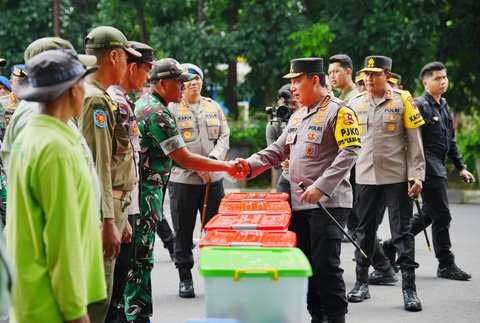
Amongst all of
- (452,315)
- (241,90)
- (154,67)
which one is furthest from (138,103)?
(241,90)

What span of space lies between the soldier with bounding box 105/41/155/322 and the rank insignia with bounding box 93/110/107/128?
0.34 meters

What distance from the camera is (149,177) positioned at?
18.9 feet

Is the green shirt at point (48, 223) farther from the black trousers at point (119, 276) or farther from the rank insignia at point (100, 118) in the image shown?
the black trousers at point (119, 276)

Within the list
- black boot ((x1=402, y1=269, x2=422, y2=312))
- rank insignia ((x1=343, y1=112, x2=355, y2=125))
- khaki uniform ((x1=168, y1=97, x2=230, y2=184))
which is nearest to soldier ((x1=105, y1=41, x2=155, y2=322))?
rank insignia ((x1=343, y1=112, x2=355, y2=125))

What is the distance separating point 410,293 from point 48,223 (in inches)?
170

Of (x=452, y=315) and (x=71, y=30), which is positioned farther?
(x=71, y=30)

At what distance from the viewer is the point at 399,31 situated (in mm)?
17031

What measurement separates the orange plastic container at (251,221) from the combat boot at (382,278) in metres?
2.98

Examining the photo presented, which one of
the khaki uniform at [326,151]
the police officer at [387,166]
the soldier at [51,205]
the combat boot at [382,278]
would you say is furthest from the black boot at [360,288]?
the soldier at [51,205]

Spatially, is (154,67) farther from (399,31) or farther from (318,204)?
(399,31)

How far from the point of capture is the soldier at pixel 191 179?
24.4 ft

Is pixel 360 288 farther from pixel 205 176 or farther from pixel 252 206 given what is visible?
pixel 252 206

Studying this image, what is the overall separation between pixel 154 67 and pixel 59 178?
281cm

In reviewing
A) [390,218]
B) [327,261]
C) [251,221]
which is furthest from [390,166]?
[251,221]
